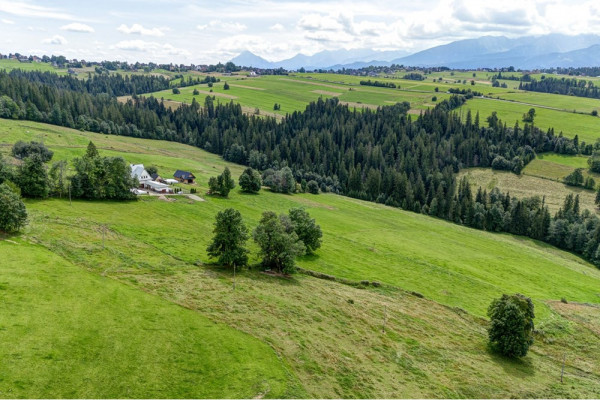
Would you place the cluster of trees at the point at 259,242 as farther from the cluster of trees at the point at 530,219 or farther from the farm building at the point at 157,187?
the cluster of trees at the point at 530,219

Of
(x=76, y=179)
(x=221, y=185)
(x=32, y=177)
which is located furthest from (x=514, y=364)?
(x=32, y=177)

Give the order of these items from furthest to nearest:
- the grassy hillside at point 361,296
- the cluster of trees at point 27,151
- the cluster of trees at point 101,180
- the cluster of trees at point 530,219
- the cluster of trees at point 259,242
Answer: the cluster of trees at point 530,219
the cluster of trees at point 27,151
the cluster of trees at point 101,180
the cluster of trees at point 259,242
the grassy hillside at point 361,296

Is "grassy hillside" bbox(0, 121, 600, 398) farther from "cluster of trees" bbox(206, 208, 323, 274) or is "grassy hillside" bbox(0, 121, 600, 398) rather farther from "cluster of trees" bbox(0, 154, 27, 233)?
"cluster of trees" bbox(206, 208, 323, 274)

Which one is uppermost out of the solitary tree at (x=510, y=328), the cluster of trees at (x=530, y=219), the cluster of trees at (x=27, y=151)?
the cluster of trees at (x=27, y=151)

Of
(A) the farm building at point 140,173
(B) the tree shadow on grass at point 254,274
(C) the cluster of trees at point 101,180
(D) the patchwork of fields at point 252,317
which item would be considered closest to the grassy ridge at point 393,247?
(D) the patchwork of fields at point 252,317

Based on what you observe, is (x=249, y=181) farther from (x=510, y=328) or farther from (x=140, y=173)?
(x=510, y=328)

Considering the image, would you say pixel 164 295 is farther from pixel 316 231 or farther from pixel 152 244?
pixel 316 231

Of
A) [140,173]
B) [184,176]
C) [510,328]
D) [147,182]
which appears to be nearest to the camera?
[510,328]

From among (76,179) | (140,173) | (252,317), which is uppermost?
(76,179)
